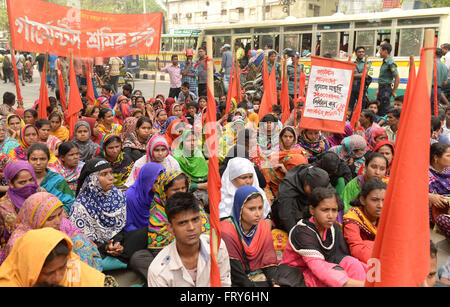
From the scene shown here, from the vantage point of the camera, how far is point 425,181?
54.5 inches

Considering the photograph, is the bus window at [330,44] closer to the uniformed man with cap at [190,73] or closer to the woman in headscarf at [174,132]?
the uniformed man with cap at [190,73]

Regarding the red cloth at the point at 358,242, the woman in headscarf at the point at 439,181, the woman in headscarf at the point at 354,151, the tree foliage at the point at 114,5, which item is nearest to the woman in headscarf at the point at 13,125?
the woman in headscarf at the point at 354,151

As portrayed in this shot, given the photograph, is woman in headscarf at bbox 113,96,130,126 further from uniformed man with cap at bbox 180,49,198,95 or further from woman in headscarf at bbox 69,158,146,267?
woman in headscarf at bbox 69,158,146,267

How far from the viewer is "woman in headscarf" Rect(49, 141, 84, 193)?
12.7ft

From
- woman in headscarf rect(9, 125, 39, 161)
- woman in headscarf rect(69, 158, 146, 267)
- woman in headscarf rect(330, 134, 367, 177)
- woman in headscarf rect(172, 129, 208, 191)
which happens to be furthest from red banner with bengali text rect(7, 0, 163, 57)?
woman in headscarf rect(330, 134, 367, 177)

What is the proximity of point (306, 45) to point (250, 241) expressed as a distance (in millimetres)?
9665

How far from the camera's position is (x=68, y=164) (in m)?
3.90

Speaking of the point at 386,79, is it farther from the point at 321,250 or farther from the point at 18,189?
the point at 18,189

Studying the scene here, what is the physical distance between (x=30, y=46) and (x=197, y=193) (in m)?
4.05

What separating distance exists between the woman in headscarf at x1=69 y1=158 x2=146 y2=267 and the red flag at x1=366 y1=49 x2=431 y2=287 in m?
2.30

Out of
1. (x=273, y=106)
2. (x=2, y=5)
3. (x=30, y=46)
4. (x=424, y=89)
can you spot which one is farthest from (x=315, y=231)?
(x=2, y=5)

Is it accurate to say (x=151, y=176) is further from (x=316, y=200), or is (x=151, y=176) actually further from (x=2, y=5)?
(x=2, y=5)

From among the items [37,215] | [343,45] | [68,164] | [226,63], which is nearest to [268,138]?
[68,164]

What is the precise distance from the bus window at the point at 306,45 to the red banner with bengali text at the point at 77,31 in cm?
502
